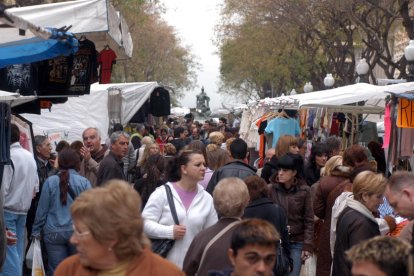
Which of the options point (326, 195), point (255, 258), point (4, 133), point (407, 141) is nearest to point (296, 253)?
point (326, 195)

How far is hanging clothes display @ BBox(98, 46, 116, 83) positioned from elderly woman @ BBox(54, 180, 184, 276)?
29.4ft

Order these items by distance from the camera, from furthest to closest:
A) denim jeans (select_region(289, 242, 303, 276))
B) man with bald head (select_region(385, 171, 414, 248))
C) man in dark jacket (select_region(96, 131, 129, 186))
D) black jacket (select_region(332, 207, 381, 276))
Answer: man in dark jacket (select_region(96, 131, 129, 186)), denim jeans (select_region(289, 242, 303, 276)), black jacket (select_region(332, 207, 381, 276)), man with bald head (select_region(385, 171, 414, 248))

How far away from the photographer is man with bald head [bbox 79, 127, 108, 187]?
12.6 metres

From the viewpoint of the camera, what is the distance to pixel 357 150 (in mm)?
10000

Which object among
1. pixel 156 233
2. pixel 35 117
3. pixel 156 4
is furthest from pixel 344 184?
pixel 156 4

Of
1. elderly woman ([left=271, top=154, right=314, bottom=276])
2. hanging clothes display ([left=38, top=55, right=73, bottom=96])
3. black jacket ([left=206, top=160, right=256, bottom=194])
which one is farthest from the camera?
hanging clothes display ([left=38, top=55, right=73, bottom=96])

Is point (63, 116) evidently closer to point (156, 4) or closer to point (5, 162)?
point (5, 162)

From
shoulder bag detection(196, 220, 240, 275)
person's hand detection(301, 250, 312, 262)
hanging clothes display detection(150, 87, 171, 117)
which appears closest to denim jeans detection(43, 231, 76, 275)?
person's hand detection(301, 250, 312, 262)

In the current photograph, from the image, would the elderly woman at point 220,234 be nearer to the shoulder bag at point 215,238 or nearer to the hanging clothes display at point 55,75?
the shoulder bag at point 215,238

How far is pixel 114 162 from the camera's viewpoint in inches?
456

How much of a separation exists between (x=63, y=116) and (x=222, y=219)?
1318 centimetres

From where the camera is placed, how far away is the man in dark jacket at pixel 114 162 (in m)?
11.5

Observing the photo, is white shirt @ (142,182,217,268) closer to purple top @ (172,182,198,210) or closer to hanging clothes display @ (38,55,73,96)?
purple top @ (172,182,198,210)

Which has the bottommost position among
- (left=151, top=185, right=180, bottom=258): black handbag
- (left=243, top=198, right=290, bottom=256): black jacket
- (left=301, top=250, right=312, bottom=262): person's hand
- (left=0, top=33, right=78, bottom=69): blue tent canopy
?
(left=301, top=250, right=312, bottom=262): person's hand
